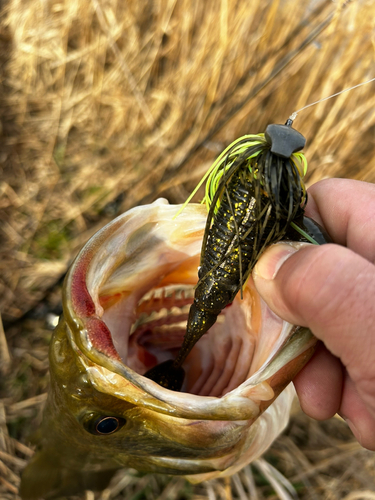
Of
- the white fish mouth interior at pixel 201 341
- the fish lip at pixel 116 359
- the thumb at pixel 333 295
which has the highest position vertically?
the thumb at pixel 333 295

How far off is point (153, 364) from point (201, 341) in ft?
0.73

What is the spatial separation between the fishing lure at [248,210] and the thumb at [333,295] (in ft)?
0.28

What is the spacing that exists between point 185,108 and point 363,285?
7.77 ft

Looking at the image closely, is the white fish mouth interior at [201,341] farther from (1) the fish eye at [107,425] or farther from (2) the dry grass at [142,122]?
(2) the dry grass at [142,122]

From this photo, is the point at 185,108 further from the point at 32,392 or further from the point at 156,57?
the point at 32,392

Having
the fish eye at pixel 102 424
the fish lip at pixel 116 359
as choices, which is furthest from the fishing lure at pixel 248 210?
the fish eye at pixel 102 424

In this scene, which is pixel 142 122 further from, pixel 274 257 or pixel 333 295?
pixel 333 295

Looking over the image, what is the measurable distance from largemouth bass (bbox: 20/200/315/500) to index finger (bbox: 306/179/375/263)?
1.34 feet

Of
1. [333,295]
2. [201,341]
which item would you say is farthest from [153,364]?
[333,295]

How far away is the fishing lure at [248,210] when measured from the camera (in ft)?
2.93

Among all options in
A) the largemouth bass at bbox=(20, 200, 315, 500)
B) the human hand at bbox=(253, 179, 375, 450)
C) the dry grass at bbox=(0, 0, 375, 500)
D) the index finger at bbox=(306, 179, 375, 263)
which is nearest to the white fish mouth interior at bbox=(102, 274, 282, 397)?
the largemouth bass at bbox=(20, 200, 315, 500)

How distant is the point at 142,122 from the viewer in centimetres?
318

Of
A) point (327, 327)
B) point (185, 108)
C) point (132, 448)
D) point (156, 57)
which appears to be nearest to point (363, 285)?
point (327, 327)

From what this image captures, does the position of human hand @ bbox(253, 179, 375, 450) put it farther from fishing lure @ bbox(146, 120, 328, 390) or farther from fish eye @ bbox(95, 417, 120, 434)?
fish eye @ bbox(95, 417, 120, 434)
